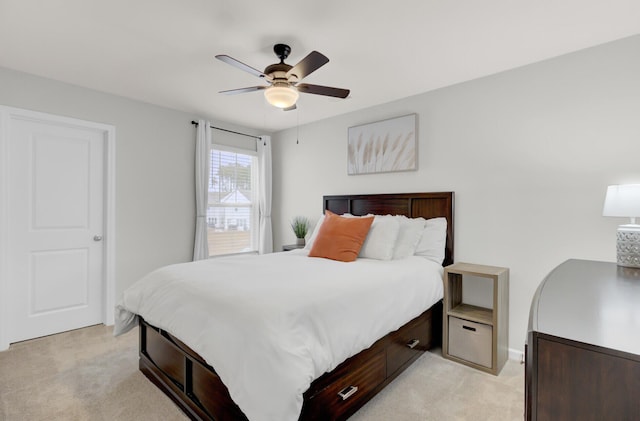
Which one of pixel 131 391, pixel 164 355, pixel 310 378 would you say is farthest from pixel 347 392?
pixel 131 391

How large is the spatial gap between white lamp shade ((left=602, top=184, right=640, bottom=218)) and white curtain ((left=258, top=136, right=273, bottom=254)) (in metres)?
3.79

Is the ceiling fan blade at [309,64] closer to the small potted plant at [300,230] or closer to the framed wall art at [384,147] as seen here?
the framed wall art at [384,147]

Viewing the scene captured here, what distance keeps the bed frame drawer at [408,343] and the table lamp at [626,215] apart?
1.31 m

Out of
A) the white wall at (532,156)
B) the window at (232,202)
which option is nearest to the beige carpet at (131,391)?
the white wall at (532,156)

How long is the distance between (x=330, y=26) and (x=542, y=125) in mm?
1878

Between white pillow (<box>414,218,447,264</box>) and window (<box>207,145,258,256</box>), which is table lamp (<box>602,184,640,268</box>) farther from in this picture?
window (<box>207,145,258,256</box>)

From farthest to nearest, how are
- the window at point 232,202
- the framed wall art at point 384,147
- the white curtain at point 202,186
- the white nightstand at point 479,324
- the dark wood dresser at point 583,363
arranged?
the window at point 232,202 < the white curtain at point 202,186 < the framed wall art at point 384,147 < the white nightstand at point 479,324 < the dark wood dresser at point 583,363

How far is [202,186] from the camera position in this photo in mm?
3951

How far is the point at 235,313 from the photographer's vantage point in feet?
4.94

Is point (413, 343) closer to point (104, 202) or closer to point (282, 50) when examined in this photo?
point (282, 50)

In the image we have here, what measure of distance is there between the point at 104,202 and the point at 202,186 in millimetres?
1057

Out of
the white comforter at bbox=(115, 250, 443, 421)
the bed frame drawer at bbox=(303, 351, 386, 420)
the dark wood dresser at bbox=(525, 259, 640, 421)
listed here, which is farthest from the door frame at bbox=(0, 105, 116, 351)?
the dark wood dresser at bbox=(525, 259, 640, 421)

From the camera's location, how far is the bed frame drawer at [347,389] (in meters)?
1.52

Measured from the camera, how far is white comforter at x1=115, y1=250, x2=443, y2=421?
1.31 meters
